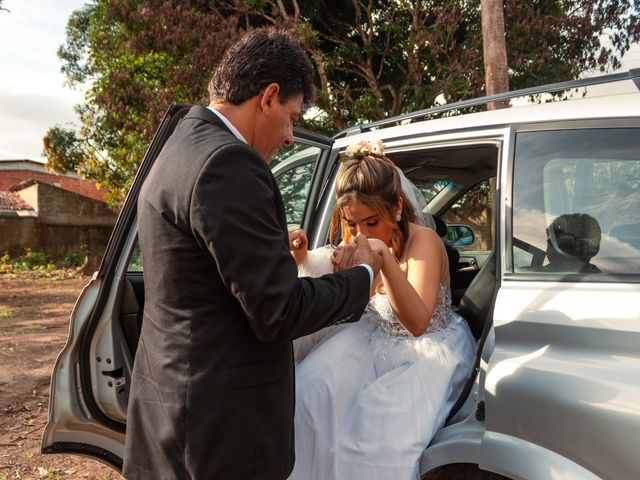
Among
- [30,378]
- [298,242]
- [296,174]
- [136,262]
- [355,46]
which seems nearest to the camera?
[298,242]

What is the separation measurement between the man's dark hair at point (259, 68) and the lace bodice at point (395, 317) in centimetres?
115

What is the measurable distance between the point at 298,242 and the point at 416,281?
56 cm

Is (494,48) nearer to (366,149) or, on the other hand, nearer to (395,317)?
(366,149)

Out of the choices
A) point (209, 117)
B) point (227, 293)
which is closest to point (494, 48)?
point (209, 117)

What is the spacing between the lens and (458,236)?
416 cm

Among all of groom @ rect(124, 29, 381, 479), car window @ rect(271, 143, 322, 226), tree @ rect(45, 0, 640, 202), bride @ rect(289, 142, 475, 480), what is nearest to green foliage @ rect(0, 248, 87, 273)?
tree @ rect(45, 0, 640, 202)

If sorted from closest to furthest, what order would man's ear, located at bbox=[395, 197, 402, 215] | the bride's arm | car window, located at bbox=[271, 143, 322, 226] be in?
the bride's arm → man's ear, located at bbox=[395, 197, 402, 215] → car window, located at bbox=[271, 143, 322, 226]

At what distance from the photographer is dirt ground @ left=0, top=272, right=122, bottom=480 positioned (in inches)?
153

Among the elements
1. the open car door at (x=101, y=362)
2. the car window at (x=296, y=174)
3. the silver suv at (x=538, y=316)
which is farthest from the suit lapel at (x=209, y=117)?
the car window at (x=296, y=174)

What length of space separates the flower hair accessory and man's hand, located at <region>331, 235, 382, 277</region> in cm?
57

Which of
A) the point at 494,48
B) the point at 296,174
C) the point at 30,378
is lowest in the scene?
the point at 30,378

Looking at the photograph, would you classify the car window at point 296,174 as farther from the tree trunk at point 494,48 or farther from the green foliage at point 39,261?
the green foliage at point 39,261

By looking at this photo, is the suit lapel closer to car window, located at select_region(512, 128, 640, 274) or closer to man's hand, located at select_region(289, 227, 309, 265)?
man's hand, located at select_region(289, 227, 309, 265)

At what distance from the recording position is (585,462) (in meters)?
1.47
